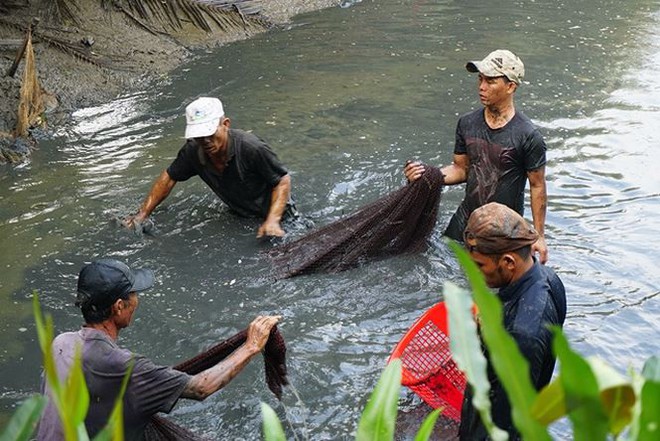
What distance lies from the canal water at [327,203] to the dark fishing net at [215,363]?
54 centimetres

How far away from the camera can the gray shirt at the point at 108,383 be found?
3621 millimetres

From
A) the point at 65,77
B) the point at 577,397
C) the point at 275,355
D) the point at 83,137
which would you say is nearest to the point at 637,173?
the point at 275,355

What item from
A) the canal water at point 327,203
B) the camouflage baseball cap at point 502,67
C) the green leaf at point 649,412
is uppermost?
the green leaf at point 649,412

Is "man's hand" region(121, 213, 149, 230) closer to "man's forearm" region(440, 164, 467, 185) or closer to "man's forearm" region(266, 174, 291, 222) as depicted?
"man's forearm" region(266, 174, 291, 222)

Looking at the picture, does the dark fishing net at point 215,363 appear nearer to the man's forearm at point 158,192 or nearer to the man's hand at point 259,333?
the man's hand at point 259,333

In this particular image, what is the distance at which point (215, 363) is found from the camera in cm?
441

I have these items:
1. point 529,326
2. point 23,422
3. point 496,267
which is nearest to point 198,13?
point 496,267

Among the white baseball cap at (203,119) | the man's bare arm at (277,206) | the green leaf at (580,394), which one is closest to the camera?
the green leaf at (580,394)

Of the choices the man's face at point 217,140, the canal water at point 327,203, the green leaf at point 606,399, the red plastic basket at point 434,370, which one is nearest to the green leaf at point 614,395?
the green leaf at point 606,399

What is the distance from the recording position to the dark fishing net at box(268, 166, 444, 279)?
6520 millimetres

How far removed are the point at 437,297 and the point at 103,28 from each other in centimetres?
822

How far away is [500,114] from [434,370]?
1.93m

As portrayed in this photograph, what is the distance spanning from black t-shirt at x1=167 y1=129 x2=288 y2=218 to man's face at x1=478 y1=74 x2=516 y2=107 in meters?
1.93

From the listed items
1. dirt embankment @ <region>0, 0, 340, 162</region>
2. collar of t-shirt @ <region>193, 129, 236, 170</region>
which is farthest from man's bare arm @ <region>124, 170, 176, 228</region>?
dirt embankment @ <region>0, 0, 340, 162</region>
